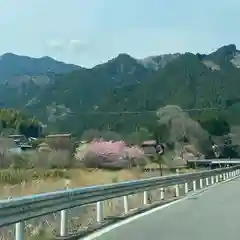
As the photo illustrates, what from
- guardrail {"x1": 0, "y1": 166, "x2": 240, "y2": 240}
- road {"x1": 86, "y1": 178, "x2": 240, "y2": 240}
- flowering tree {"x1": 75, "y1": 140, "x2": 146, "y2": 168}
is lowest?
road {"x1": 86, "y1": 178, "x2": 240, "y2": 240}

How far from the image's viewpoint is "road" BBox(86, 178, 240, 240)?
41.2 feet

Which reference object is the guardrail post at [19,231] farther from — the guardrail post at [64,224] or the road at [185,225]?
the guardrail post at [64,224]

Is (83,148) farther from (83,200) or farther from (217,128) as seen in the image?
(83,200)

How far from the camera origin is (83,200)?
46.3ft

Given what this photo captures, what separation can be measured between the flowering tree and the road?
66.7m

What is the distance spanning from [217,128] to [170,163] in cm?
5323

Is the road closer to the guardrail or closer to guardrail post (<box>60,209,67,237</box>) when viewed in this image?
Result: guardrail post (<box>60,209,67,237</box>)

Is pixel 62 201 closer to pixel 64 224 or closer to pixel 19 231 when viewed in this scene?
pixel 64 224

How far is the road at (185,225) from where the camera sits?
12.6m

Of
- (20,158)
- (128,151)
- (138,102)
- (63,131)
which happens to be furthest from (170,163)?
(138,102)

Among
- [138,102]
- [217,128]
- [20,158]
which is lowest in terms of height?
[20,158]

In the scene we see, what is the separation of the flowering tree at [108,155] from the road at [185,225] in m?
66.7

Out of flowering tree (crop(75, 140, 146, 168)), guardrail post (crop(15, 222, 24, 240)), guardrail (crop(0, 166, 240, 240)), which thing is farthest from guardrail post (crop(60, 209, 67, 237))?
flowering tree (crop(75, 140, 146, 168))

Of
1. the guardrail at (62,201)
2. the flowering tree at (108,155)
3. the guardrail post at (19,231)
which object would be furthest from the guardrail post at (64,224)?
the flowering tree at (108,155)
